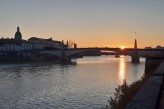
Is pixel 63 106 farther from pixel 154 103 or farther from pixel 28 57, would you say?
pixel 28 57

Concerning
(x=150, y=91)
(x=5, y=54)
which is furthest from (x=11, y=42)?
(x=150, y=91)

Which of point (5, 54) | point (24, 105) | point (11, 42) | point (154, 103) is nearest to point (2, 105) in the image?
point (24, 105)

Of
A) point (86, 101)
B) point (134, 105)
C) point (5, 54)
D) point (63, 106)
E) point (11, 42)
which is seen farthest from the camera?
point (11, 42)

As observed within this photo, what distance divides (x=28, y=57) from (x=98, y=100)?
322 ft

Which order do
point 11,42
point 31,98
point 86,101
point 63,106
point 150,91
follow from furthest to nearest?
point 11,42
point 31,98
point 86,101
point 63,106
point 150,91

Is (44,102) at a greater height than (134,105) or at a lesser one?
lesser

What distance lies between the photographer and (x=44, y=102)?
23.2 metres

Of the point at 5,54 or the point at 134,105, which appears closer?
the point at 134,105

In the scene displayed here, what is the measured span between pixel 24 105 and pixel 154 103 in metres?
14.8

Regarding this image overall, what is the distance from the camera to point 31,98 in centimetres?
2498

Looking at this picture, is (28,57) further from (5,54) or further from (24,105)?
(24,105)

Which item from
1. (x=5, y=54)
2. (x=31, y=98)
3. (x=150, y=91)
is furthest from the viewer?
(x=5, y=54)

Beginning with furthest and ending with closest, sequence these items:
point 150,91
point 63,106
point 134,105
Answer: point 63,106, point 150,91, point 134,105

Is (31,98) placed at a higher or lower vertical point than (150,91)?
lower
